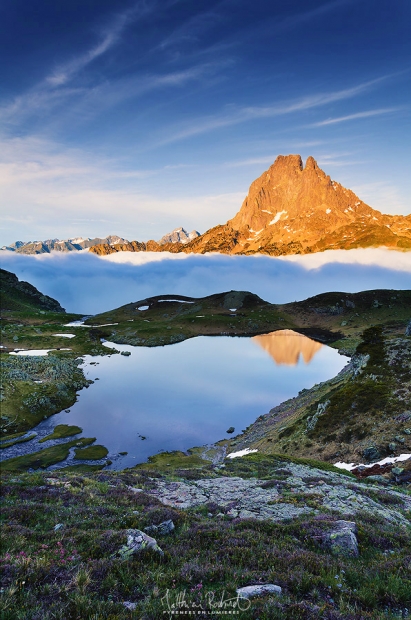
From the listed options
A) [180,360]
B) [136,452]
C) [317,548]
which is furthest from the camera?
[180,360]

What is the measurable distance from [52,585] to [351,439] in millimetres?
44701

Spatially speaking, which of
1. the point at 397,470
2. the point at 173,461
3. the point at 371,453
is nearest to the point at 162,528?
the point at 397,470

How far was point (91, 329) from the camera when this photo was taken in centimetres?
19025

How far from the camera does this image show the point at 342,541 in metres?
11.8

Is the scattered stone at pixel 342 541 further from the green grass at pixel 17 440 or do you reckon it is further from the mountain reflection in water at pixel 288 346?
the mountain reflection in water at pixel 288 346

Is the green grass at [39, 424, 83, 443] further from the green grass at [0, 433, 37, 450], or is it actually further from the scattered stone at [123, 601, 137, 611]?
the scattered stone at [123, 601, 137, 611]

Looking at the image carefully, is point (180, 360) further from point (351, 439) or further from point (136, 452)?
point (351, 439)

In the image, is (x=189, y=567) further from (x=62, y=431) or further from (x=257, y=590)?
(x=62, y=431)

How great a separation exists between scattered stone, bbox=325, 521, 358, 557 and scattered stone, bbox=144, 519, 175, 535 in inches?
257

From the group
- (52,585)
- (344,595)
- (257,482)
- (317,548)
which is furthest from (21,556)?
(257,482)

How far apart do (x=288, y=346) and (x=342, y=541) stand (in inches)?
5984

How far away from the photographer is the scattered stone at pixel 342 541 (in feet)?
37.9

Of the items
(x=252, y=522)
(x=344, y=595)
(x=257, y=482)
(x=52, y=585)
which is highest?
(x=52, y=585)

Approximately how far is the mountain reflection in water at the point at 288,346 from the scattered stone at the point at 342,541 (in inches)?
4461
